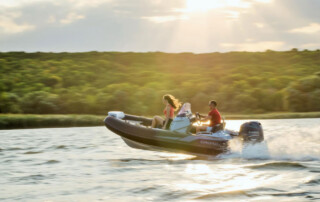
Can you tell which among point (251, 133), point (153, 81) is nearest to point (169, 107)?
point (251, 133)

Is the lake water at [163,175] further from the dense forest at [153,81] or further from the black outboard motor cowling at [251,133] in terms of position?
the dense forest at [153,81]

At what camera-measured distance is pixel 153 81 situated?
199 feet

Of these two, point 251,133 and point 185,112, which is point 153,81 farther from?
point 251,133

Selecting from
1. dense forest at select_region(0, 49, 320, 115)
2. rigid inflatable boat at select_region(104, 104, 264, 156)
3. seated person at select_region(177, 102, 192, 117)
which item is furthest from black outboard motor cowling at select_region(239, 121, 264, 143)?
dense forest at select_region(0, 49, 320, 115)

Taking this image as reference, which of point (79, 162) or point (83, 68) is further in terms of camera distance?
point (83, 68)

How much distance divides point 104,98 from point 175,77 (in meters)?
21.1

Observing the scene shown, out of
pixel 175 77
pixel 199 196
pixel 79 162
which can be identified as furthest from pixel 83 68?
pixel 199 196

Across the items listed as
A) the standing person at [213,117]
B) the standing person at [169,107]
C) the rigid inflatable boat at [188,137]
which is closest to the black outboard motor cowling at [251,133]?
the rigid inflatable boat at [188,137]

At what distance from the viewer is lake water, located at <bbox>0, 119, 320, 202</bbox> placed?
6.93 m

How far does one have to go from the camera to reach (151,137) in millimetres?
10719

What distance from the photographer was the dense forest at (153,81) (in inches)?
1709

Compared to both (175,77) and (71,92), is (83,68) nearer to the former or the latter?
(175,77)

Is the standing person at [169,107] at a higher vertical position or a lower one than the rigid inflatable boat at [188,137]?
higher

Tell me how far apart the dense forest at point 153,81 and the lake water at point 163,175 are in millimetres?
29670
